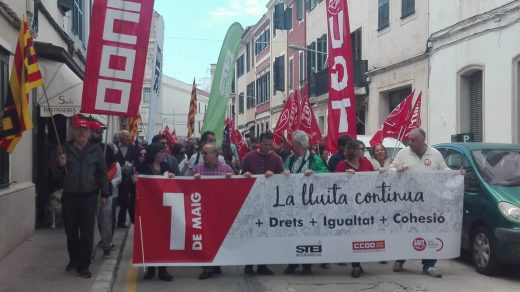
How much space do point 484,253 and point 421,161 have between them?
4.52 ft

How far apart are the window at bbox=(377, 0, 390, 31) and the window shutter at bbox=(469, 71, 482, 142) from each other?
5284mm

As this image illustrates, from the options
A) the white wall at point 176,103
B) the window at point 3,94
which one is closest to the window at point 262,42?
the white wall at point 176,103

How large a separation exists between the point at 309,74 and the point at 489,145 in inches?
944

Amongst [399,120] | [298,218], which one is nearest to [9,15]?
[298,218]

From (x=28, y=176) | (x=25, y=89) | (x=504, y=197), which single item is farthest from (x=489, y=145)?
(x=28, y=176)

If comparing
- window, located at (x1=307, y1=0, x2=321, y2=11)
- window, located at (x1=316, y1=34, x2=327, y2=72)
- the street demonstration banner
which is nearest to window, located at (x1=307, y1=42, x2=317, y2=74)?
window, located at (x1=316, y1=34, x2=327, y2=72)

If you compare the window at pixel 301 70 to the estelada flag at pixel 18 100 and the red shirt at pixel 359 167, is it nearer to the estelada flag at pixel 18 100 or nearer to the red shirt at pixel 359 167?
the red shirt at pixel 359 167

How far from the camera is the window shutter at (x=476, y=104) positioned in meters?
16.7

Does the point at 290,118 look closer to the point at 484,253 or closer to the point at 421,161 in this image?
the point at 421,161

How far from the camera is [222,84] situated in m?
11.7

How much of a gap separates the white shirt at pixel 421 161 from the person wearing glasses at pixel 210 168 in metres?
2.17

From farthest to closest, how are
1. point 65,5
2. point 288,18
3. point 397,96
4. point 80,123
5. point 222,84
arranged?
point 288,18 < point 397,96 < point 65,5 < point 222,84 < point 80,123

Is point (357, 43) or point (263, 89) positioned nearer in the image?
point (357, 43)

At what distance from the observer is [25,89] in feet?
22.1
